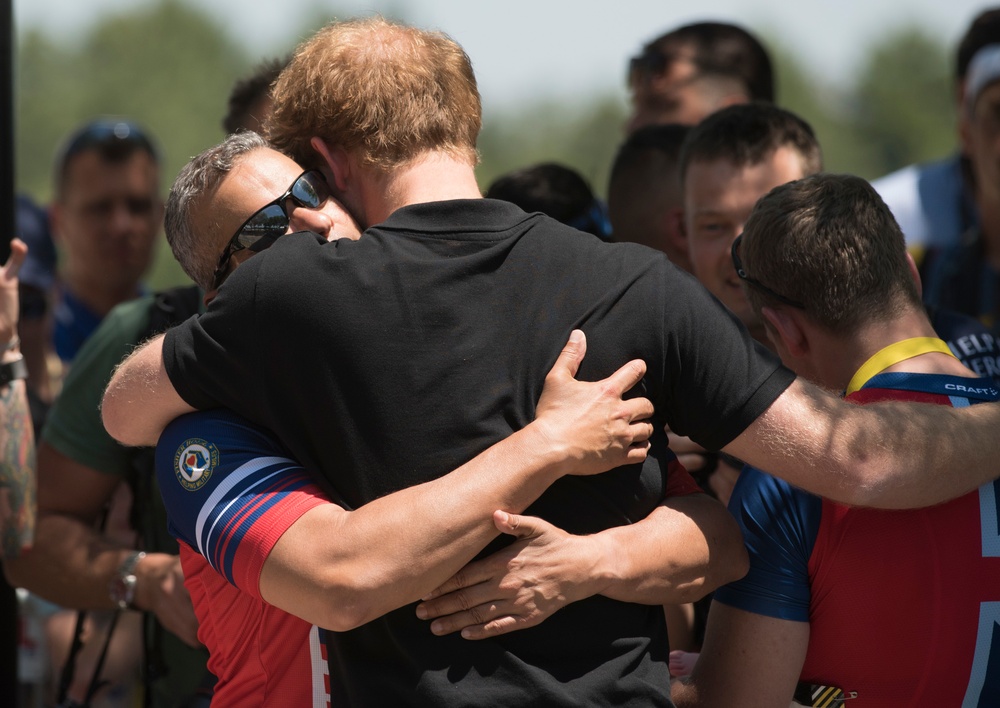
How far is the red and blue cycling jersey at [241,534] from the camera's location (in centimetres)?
177

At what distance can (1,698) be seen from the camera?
308 centimetres

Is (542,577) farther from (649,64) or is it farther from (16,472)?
(649,64)

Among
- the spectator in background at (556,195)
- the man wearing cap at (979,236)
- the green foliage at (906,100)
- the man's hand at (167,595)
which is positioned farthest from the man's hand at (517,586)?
the green foliage at (906,100)

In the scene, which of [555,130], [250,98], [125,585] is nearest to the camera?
[125,585]

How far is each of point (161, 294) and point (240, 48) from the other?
4927cm

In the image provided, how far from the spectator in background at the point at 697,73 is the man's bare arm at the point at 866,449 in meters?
2.60

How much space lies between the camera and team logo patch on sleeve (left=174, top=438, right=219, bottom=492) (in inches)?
71.8

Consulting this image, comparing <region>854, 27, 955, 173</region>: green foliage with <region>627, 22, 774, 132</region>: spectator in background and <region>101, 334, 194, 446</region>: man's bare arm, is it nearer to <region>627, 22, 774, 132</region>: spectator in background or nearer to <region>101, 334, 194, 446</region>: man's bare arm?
<region>627, 22, 774, 132</region>: spectator in background

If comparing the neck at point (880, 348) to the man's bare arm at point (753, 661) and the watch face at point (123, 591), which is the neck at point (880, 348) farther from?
the watch face at point (123, 591)

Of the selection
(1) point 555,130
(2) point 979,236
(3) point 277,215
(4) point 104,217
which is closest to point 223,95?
(1) point 555,130

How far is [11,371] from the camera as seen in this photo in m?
2.73

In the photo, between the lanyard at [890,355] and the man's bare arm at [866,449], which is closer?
the man's bare arm at [866,449]

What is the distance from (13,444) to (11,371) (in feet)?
0.64

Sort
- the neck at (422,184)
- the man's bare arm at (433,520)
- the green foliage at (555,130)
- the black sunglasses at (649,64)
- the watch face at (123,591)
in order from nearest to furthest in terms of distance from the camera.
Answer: the man's bare arm at (433,520), the neck at (422,184), the watch face at (123,591), the black sunglasses at (649,64), the green foliage at (555,130)
